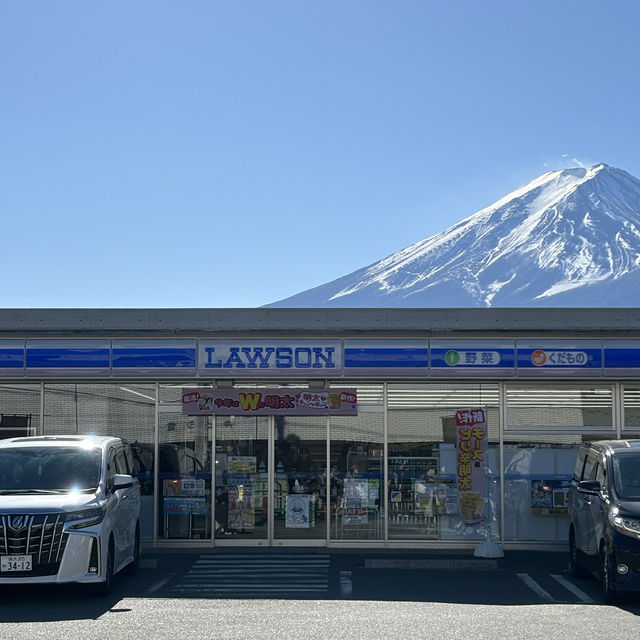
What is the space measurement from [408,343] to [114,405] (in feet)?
15.2

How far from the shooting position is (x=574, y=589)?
12000mm

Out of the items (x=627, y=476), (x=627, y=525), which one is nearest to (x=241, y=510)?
(x=627, y=476)

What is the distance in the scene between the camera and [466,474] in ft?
53.4

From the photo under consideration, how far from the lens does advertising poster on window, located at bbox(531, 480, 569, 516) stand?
1633 centimetres

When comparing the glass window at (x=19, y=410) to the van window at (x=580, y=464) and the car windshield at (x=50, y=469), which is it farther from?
the van window at (x=580, y=464)

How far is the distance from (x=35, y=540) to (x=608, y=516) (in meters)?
5.79

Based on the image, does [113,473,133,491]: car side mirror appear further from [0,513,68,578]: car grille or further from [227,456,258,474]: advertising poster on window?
[227,456,258,474]: advertising poster on window

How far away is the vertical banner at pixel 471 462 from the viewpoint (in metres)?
16.2

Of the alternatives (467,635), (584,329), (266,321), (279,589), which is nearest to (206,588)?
(279,589)

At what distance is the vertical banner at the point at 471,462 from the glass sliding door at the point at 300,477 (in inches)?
82.0

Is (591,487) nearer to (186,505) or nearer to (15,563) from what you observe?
(15,563)

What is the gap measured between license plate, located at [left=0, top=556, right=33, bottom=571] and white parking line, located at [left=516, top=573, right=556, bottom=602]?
5314 millimetres

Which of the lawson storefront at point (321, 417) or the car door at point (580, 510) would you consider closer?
the car door at point (580, 510)

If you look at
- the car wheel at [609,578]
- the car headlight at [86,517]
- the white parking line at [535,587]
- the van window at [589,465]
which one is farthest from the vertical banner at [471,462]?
the car headlight at [86,517]
